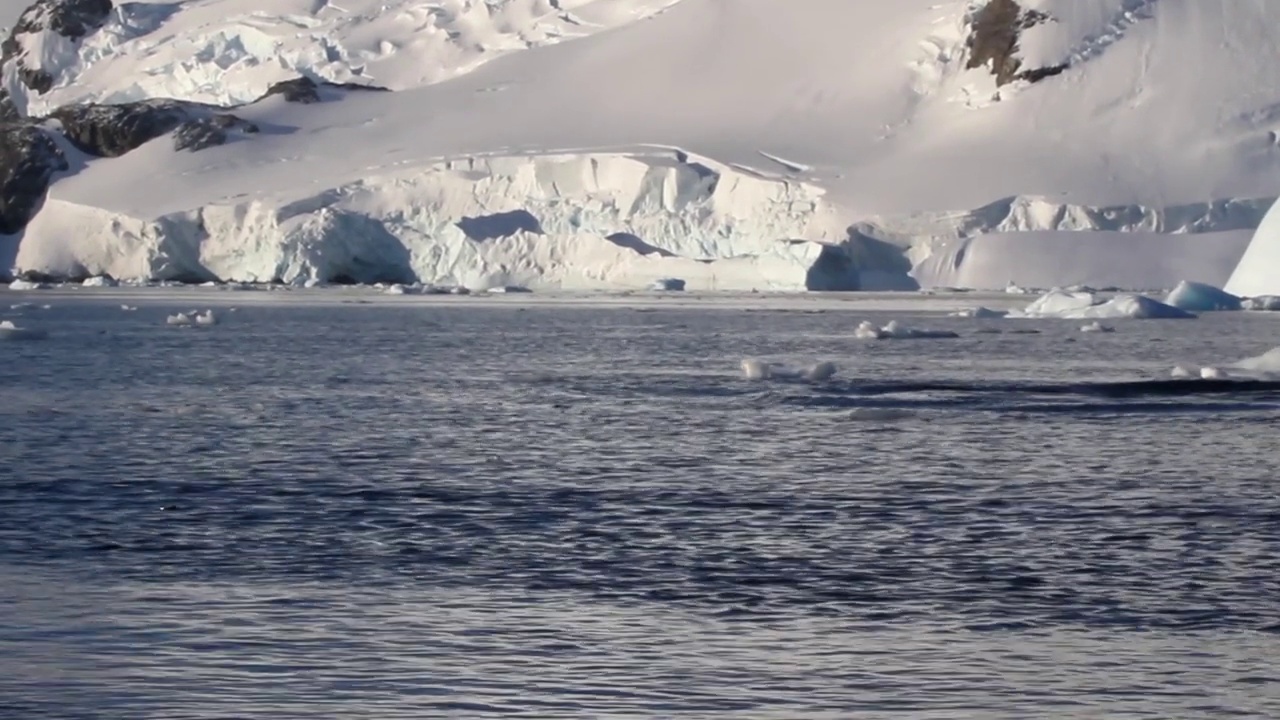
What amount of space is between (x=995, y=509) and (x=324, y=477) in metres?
4.41

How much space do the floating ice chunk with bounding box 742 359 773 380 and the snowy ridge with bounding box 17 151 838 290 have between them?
3106cm

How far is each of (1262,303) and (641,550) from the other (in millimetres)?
35480

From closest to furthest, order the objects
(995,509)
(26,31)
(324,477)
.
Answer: (995,509) → (324,477) → (26,31)

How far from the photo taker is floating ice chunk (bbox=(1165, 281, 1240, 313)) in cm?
4369

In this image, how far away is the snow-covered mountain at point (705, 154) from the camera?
197 ft

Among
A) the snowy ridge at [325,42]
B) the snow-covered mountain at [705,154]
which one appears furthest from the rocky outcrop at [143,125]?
the snowy ridge at [325,42]

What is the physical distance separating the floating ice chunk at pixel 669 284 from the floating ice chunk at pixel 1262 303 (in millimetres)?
17728

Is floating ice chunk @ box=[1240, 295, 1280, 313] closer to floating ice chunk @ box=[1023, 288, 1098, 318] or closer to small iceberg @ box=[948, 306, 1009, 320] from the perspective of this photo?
floating ice chunk @ box=[1023, 288, 1098, 318]

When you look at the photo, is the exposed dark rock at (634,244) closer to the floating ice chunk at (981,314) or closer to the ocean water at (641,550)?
the floating ice chunk at (981,314)

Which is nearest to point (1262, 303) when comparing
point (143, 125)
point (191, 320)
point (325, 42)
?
point (191, 320)

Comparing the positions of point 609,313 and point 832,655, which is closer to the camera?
point 832,655

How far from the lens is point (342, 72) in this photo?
305 feet

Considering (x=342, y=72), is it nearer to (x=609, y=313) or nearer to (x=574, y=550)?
(x=609, y=313)

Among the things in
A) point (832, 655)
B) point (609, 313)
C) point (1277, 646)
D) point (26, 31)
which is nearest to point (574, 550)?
point (832, 655)
